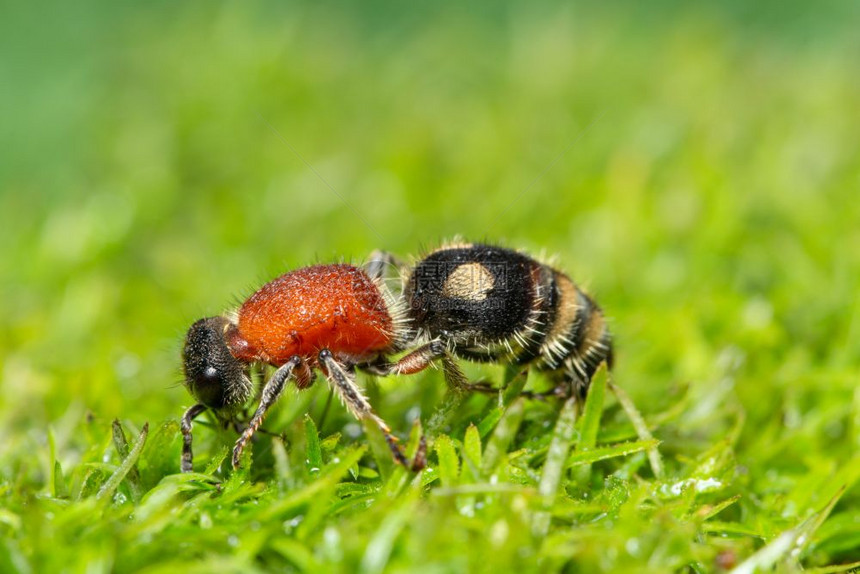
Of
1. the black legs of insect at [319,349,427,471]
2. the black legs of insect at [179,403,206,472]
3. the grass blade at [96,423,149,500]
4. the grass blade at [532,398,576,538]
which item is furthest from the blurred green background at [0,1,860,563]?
the grass blade at [532,398,576,538]

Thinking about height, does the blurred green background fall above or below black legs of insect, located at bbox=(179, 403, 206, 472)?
above

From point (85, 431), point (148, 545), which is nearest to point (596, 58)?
point (85, 431)

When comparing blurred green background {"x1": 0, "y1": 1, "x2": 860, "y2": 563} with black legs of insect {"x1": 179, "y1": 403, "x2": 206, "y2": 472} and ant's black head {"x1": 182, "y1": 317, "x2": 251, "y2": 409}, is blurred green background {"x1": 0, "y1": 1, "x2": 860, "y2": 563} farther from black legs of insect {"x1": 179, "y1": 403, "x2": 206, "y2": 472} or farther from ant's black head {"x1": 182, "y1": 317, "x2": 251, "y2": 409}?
black legs of insect {"x1": 179, "y1": 403, "x2": 206, "y2": 472}

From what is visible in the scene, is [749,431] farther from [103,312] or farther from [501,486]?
[103,312]

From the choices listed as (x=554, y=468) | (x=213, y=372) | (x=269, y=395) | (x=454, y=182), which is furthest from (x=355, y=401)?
(x=454, y=182)

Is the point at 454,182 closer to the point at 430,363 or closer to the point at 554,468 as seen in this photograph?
the point at 430,363

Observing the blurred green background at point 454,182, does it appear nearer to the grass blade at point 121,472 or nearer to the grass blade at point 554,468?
the grass blade at point 121,472
